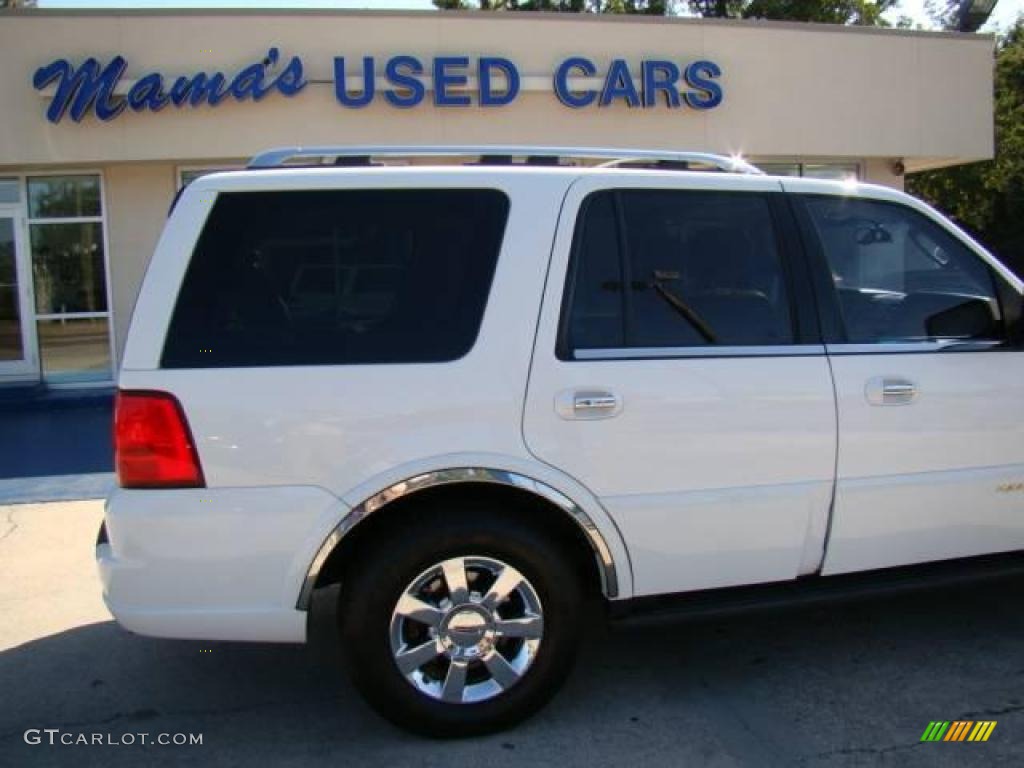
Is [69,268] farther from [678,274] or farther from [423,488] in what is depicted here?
[678,274]

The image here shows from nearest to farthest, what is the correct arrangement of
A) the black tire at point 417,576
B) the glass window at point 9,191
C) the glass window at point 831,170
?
the black tire at point 417,576 < the glass window at point 9,191 < the glass window at point 831,170

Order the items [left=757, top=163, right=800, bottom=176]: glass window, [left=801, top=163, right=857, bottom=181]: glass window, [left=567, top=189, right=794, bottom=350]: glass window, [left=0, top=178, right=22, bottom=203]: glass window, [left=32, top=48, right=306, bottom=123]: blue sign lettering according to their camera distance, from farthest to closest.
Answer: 1. [left=801, top=163, right=857, bottom=181]: glass window
2. [left=757, top=163, right=800, bottom=176]: glass window
3. [left=0, top=178, right=22, bottom=203]: glass window
4. [left=32, top=48, right=306, bottom=123]: blue sign lettering
5. [left=567, top=189, right=794, bottom=350]: glass window

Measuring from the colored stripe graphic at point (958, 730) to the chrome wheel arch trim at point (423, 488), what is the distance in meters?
1.41

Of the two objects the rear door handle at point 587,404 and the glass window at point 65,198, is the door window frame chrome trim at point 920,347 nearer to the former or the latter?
the rear door handle at point 587,404

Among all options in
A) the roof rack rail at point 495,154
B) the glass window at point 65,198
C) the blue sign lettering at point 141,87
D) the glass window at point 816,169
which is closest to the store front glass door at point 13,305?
the glass window at point 65,198

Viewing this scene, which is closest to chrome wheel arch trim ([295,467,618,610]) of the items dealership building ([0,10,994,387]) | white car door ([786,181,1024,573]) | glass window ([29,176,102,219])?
white car door ([786,181,1024,573])

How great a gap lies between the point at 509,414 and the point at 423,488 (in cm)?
37

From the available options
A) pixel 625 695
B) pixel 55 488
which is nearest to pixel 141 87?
pixel 55 488

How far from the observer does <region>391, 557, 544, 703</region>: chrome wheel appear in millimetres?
3094

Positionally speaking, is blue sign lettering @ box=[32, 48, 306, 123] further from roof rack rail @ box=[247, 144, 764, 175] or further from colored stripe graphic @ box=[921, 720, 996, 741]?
colored stripe graphic @ box=[921, 720, 996, 741]

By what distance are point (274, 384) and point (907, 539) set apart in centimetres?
239

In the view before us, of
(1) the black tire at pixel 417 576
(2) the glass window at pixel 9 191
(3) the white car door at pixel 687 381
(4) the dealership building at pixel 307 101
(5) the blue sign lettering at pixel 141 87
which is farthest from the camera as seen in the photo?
(2) the glass window at pixel 9 191

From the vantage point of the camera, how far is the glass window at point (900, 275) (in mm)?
3559

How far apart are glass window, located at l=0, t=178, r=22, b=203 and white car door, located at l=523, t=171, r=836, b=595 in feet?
36.7
